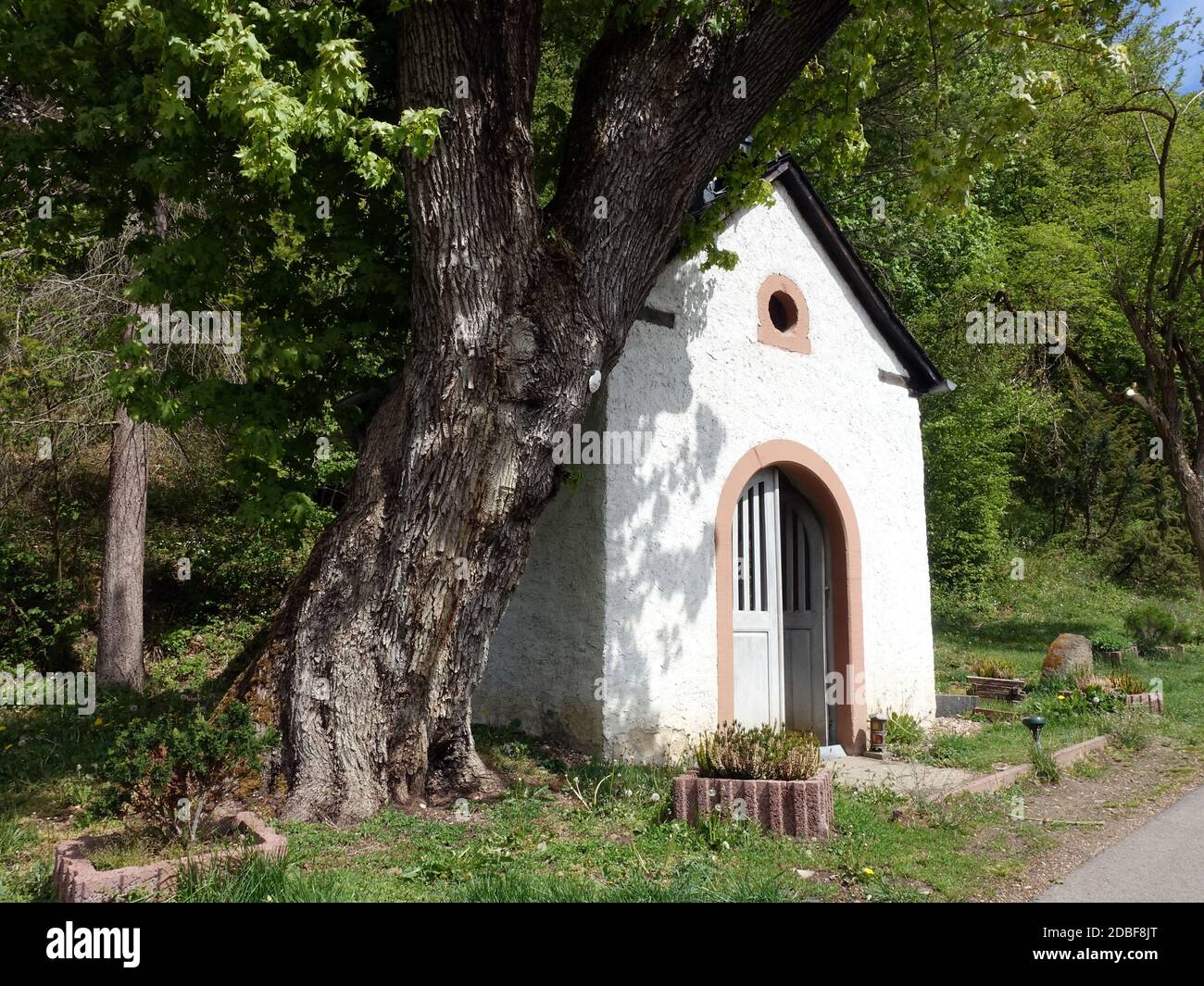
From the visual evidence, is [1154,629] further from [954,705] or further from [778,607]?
[778,607]

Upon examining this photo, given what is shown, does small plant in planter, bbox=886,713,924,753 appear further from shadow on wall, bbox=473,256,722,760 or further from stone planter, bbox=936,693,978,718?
shadow on wall, bbox=473,256,722,760

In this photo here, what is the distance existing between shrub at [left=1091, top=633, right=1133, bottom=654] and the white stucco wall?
23.4 ft

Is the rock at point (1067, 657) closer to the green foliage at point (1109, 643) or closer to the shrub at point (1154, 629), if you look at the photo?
the green foliage at point (1109, 643)

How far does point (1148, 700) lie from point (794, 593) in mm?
4985

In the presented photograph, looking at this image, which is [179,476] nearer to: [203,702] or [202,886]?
[203,702]

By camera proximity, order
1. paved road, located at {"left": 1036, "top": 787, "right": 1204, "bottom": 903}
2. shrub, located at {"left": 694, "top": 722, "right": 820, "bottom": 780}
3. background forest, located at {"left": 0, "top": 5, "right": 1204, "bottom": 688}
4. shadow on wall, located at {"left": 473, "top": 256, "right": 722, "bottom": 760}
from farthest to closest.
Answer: shadow on wall, located at {"left": 473, "top": 256, "right": 722, "bottom": 760}, background forest, located at {"left": 0, "top": 5, "right": 1204, "bottom": 688}, shrub, located at {"left": 694, "top": 722, "right": 820, "bottom": 780}, paved road, located at {"left": 1036, "top": 787, "right": 1204, "bottom": 903}

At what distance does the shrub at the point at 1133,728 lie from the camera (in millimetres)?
9281

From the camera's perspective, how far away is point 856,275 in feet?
32.5


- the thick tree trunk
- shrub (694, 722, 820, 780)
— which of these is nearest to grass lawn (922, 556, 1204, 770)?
shrub (694, 722, 820, 780)

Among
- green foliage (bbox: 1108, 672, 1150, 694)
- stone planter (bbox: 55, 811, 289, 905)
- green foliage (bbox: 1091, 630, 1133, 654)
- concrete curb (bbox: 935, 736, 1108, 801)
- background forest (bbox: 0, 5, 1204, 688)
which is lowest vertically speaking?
concrete curb (bbox: 935, 736, 1108, 801)

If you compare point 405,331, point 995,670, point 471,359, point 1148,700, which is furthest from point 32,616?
point 1148,700

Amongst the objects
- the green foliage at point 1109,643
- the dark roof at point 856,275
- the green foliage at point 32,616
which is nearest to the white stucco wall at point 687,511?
the dark roof at point 856,275

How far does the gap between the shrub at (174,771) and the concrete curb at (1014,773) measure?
484 cm

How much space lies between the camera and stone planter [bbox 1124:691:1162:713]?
10.9m
